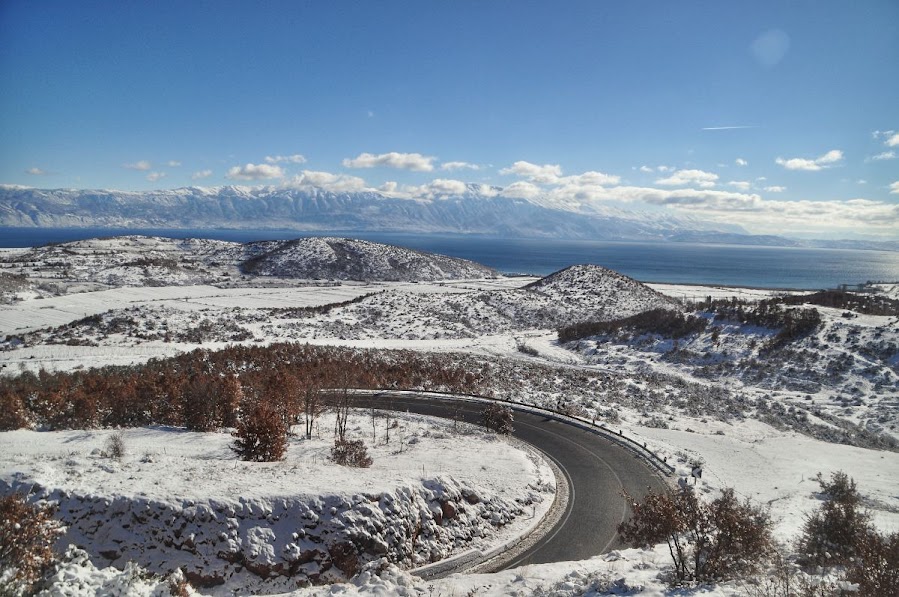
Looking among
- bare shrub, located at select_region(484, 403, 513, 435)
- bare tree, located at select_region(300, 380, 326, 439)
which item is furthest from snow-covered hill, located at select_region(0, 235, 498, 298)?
bare shrub, located at select_region(484, 403, 513, 435)

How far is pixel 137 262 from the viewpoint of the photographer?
323 feet

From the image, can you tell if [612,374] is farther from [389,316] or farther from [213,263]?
[213,263]

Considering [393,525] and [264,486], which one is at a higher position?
[264,486]

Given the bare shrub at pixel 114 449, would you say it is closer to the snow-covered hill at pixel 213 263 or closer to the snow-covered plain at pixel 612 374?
the snow-covered plain at pixel 612 374

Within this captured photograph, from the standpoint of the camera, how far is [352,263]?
11950cm

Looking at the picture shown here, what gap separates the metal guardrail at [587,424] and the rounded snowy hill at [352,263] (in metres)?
83.7

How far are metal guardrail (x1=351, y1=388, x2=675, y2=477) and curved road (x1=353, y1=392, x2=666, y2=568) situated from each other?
0.43m

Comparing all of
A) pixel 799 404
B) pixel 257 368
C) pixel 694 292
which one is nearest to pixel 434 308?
pixel 257 368

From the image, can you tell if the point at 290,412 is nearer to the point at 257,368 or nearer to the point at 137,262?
the point at 257,368

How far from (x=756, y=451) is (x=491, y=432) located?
13.4m

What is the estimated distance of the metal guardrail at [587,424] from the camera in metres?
21.0

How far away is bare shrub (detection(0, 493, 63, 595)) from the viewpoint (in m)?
8.85

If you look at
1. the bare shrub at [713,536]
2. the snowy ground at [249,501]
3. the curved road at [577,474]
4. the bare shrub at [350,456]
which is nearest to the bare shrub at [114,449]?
the snowy ground at [249,501]

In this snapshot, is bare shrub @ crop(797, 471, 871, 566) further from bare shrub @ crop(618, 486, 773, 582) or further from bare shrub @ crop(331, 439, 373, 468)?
bare shrub @ crop(331, 439, 373, 468)
